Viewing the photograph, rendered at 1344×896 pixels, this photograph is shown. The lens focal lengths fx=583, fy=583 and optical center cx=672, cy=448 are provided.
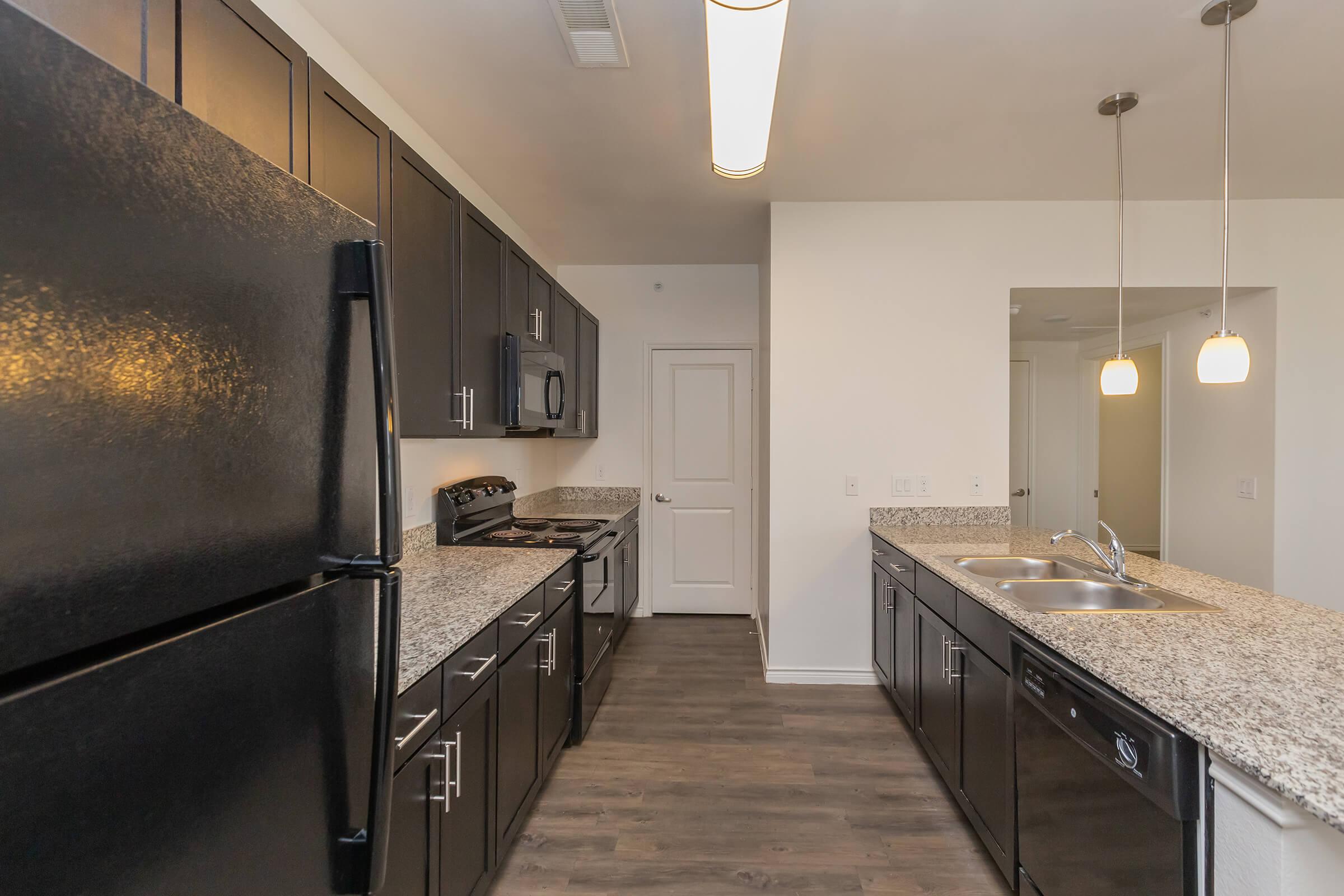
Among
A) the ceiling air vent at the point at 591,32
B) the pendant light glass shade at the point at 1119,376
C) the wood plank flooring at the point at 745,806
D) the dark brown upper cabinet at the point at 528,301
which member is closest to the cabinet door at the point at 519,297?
the dark brown upper cabinet at the point at 528,301

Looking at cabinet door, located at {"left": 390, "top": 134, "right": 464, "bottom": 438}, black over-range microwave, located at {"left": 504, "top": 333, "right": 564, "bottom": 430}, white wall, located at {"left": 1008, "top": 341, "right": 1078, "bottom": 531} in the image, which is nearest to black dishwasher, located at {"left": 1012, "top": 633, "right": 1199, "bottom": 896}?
cabinet door, located at {"left": 390, "top": 134, "right": 464, "bottom": 438}

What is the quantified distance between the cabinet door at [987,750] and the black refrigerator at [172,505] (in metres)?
1.69

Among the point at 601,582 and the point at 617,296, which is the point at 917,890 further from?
the point at 617,296

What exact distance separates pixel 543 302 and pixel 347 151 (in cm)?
163

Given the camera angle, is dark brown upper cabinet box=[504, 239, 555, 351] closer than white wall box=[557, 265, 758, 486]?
Yes

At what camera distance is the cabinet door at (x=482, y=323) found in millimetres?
2176

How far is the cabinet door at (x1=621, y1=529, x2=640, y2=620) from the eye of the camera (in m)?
3.82

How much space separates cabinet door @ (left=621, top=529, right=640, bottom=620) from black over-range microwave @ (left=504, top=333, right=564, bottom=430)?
1.08 meters

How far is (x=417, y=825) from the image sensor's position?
4.01 feet

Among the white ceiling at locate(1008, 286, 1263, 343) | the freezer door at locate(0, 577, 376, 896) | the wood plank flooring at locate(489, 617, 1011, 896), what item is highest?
the white ceiling at locate(1008, 286, 1263, 343)

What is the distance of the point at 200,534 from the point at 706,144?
8.53ft

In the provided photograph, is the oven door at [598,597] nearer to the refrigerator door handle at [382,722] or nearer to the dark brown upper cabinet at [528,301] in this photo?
the dark brown upper cabinet at [528,301]

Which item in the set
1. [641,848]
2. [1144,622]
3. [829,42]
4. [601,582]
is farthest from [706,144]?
[641,848]

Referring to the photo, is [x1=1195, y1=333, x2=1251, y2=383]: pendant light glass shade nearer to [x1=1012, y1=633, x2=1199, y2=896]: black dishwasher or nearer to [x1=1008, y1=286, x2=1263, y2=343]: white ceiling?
[x1=1012, y1=633, x2=1199, y2=896]: black dishwasher
